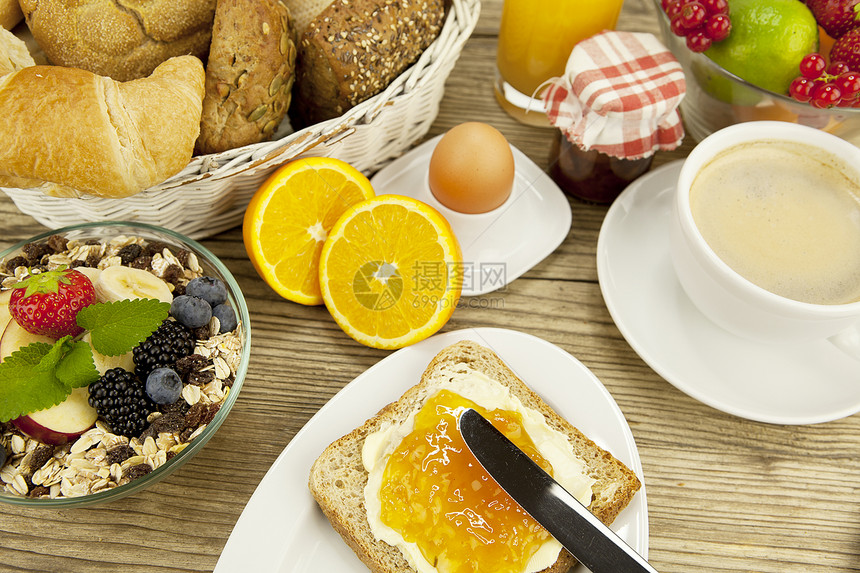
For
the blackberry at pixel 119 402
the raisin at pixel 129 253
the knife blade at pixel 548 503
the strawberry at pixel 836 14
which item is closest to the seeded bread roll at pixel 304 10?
the raisin at pixel 129 253

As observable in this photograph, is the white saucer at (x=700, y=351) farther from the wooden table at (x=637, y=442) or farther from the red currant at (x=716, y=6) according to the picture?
the red currant at (x=716, y=6)

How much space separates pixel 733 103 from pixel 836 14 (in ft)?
0.81

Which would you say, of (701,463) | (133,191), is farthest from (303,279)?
(701,463)

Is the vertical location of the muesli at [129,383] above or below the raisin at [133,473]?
above

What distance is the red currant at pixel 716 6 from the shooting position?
1282 mm

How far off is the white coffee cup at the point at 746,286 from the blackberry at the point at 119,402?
103cm

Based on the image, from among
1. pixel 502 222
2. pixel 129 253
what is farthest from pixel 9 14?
pixel 502 222

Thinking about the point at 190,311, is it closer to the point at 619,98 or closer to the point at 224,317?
the point at 224,317

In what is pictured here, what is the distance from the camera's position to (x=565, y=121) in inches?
53.5

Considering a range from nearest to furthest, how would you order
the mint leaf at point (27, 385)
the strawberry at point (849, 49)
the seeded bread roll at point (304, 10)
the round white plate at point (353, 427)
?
the mint leaf at point (27, 385) → the round white plate at point (353, 427) → the strawberry at point (849, 49) → the seeded bread roll at point (304, 10)

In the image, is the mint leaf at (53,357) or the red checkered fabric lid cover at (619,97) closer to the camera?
the mint leaf at (53,357)

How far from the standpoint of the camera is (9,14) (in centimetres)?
128

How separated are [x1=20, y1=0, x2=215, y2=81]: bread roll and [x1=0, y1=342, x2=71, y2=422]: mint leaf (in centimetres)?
60

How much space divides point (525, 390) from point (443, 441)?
0.22 meters
